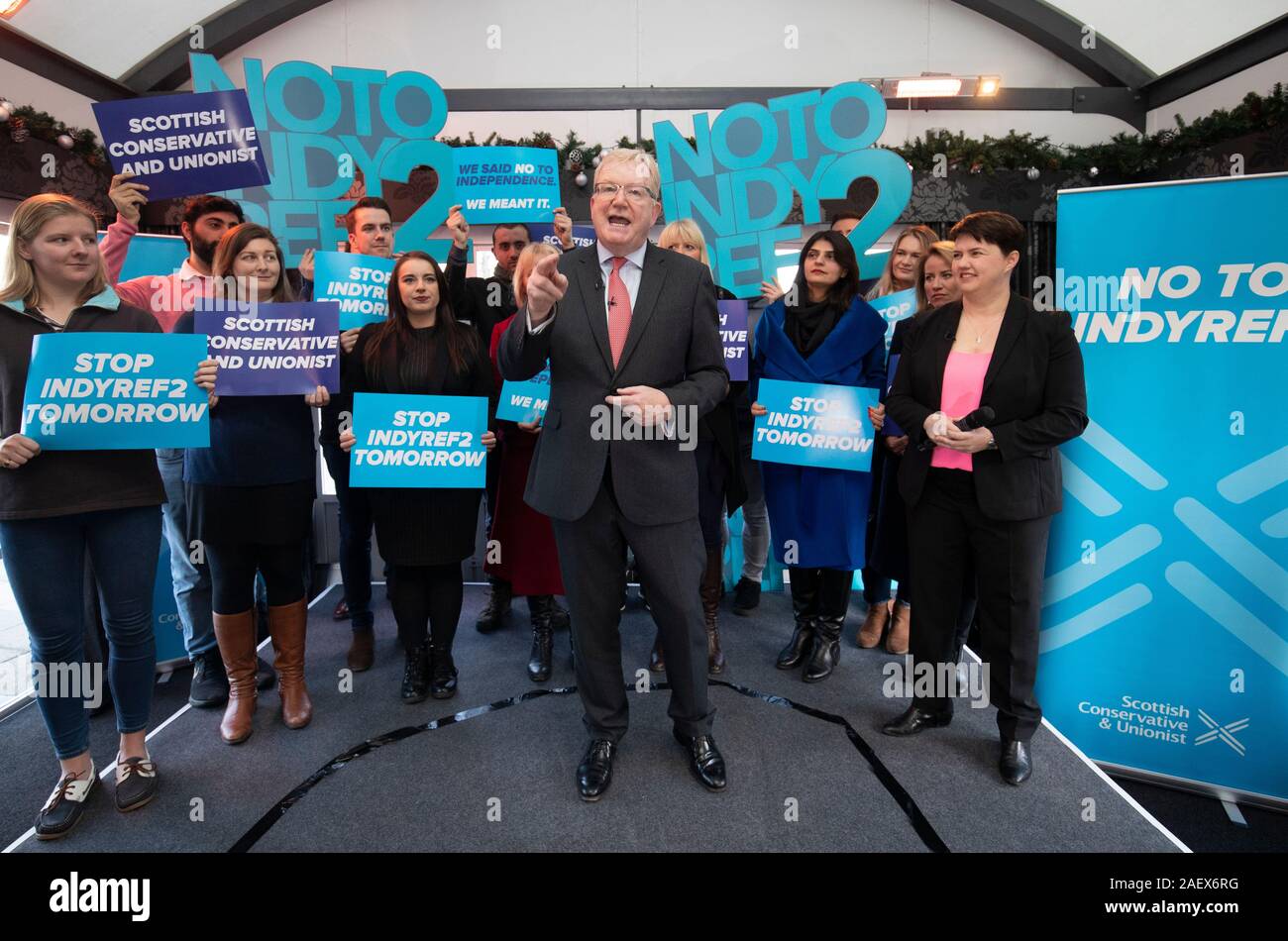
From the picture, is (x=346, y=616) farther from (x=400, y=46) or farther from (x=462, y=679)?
(x=400, y=46)

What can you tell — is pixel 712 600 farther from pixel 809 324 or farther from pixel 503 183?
pixel 503 183

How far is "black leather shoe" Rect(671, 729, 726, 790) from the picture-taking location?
6.77ft

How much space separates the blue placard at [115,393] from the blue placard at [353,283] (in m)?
0.77

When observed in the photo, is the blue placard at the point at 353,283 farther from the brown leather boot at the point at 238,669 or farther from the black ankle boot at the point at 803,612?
the black ankle boot at the point at 803,612

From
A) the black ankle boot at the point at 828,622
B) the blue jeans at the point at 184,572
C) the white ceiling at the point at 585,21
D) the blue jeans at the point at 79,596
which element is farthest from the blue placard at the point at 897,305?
the white ceiling at the point at 585,21

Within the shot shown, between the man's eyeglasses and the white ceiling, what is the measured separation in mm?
6134

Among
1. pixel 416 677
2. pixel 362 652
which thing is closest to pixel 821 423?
pixel 416 677

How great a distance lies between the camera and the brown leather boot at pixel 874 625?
3152 millimetres

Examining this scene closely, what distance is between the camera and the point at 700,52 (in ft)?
22.3

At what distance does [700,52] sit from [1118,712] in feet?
22.2

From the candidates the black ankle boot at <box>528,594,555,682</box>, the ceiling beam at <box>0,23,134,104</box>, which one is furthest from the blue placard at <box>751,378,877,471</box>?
the ceiling beam at <box>0,23,134,104</box>

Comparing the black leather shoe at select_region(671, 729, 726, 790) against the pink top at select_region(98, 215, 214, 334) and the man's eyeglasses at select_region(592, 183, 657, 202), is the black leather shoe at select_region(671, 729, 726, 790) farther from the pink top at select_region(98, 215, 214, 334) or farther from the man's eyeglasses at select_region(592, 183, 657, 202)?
the pink top at select_region(98, 215, 214, 334)

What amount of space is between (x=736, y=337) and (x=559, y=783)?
72.2 inches
